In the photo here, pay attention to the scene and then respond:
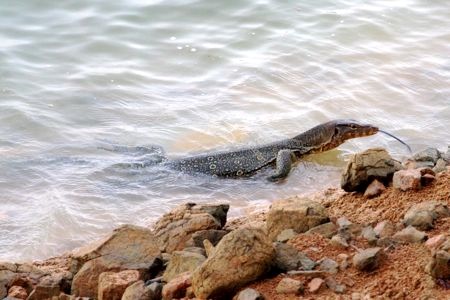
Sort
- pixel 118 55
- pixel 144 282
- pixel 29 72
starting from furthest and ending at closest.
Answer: pixel 118 55 < pixel 29 72 < pixel 144 282

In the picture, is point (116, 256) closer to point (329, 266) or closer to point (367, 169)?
point (329, 266)

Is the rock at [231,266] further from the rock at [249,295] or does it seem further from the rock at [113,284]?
the rock at [113,284]

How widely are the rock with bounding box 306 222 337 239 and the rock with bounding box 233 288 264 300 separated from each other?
0.89 m

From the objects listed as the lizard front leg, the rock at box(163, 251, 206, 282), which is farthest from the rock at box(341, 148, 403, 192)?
the lizard front leg

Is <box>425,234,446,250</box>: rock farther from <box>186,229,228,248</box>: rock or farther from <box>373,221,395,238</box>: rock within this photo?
<box>186,229,228,248</box>: rock

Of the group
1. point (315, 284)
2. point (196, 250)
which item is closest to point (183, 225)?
point (196, 250)

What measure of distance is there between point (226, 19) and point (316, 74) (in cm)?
274

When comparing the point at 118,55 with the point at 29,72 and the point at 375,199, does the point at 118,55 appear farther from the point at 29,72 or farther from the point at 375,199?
the point at 375,199

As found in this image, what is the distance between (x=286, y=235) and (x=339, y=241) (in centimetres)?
40

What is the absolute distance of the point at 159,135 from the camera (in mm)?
8867

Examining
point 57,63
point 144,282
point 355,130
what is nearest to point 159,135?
point 355,130

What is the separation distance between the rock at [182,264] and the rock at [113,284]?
193 millimetres

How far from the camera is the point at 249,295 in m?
3.75

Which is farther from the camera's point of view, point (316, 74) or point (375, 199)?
point (316, 74)
